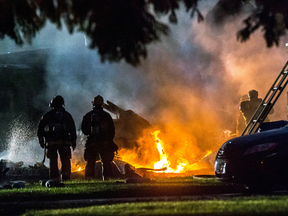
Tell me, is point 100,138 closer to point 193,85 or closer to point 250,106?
point 250,106

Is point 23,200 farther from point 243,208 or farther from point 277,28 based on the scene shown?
point 277,28

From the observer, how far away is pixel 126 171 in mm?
12906

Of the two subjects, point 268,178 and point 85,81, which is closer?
point 268,178

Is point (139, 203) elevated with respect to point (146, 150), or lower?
lower

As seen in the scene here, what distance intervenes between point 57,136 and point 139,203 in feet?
17.7

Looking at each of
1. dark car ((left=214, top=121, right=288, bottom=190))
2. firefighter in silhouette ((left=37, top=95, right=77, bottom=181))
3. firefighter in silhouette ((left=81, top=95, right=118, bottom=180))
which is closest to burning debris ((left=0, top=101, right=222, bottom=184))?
firefighter in silhouette ((left=81, top=95, right=118, bottom=180))

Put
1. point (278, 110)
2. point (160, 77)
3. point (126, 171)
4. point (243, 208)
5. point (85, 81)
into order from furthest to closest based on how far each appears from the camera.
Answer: point (85, 81), point (160, 77), point (278, 110), point (126, 171), point (243, 208)

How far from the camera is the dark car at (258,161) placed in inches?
266

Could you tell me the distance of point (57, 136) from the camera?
1055cm

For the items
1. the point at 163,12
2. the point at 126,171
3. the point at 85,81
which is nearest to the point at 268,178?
the point at 163,12

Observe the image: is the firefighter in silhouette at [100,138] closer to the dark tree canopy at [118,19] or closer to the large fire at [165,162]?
the dark tree canopy at [118,19]

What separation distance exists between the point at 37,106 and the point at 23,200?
2221 centimetres

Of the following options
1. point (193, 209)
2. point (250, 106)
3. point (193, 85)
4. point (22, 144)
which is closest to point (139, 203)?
point (193, 209)

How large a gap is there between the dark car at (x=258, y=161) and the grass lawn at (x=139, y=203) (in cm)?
70
